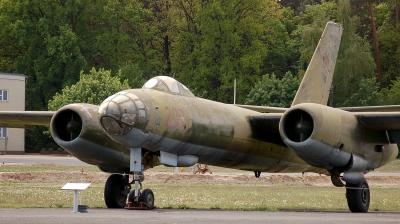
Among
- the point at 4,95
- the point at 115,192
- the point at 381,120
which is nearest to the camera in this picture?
the point at 381,120

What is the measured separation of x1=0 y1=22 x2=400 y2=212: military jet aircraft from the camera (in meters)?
17.9

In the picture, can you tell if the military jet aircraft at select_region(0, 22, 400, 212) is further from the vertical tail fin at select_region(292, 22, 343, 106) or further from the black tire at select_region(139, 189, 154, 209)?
the vertical tail fin at select_region(292, 22, 343, 106)

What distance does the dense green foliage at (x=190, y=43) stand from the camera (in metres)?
73.1

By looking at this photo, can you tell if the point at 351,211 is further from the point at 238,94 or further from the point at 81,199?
the point at 238,94

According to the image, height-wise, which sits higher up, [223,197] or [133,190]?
[133,190]

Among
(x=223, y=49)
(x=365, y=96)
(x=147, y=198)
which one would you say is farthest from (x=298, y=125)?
(x=223, y=49)

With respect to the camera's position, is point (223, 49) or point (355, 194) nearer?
point (355, 194)

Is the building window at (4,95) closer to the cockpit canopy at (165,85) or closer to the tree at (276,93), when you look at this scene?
the tree at (276,93)

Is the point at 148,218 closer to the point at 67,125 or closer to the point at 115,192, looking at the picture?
the point at 115,192

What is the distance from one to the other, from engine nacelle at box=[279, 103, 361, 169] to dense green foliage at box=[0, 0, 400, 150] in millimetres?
50699

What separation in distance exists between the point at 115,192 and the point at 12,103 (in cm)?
4975

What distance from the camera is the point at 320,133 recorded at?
60.1ft

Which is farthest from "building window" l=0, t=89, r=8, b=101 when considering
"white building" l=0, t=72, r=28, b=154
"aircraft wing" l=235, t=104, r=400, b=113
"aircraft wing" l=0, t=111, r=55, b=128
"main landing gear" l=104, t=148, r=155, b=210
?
"main landing gear" l=104, t=148, r=155, b=210

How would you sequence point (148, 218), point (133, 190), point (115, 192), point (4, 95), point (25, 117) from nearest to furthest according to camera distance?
point (148, 218) < point (133, 190) < point (115, 192) < point (25, 117) < point (4, 95)
